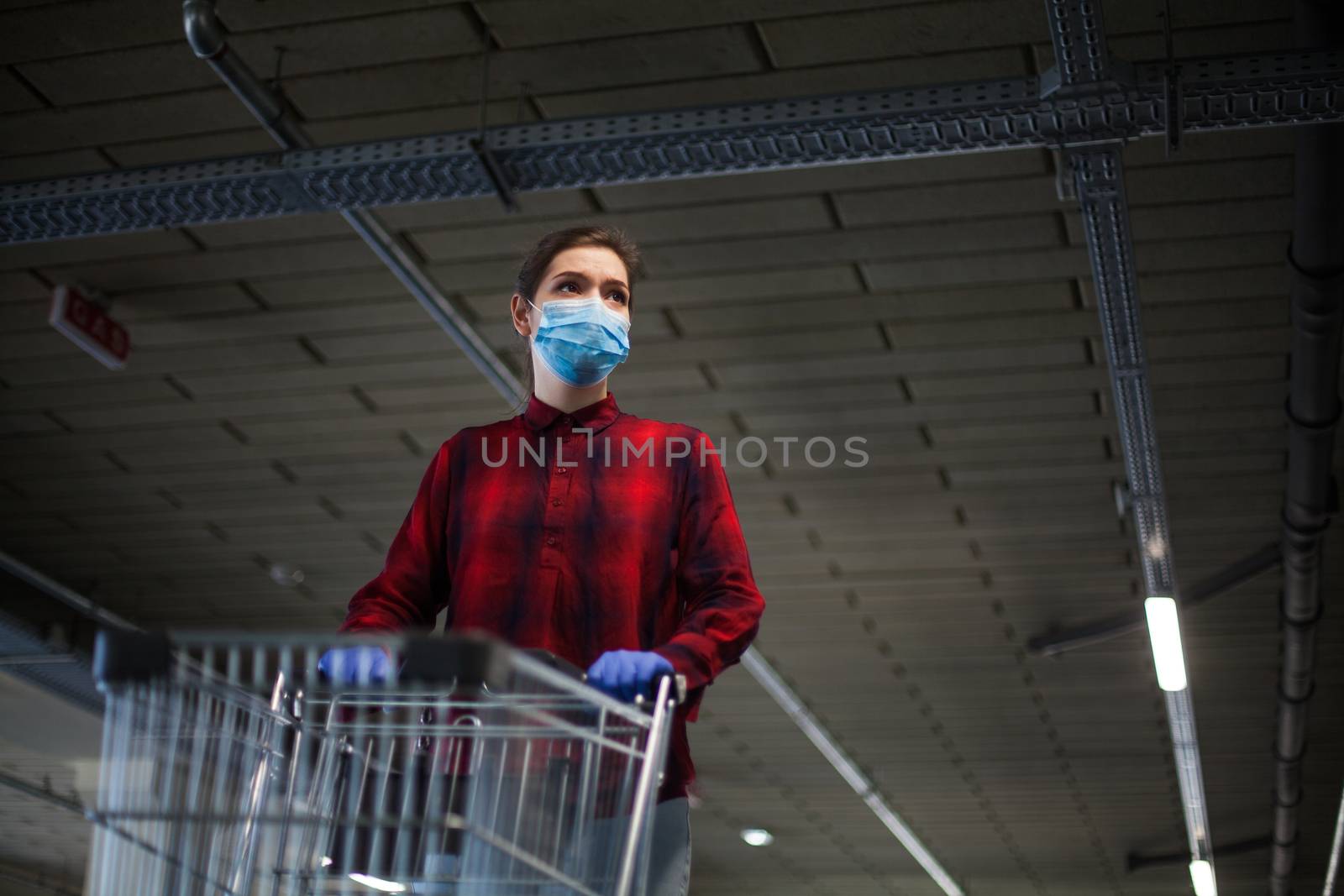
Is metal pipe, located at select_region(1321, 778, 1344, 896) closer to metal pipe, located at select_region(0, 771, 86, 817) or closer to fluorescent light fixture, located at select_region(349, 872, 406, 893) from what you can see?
metal pipe, located at select_region(0, 771, 86, 817)

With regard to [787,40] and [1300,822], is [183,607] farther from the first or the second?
[1300,822]

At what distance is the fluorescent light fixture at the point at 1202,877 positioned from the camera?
12109 millimetres

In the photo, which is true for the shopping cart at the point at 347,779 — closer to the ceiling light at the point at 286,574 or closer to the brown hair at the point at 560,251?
the brown hair at the point at 560,251

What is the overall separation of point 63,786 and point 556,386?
10571mm

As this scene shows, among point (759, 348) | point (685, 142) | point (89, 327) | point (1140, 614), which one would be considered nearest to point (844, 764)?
point (1140, 614)

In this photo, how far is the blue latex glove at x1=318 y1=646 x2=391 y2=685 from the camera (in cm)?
134

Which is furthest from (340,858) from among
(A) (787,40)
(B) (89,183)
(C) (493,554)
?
(B) (89,183)

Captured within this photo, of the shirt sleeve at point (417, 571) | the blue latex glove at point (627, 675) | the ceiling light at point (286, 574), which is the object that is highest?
the ceiling light at point (286, 574)

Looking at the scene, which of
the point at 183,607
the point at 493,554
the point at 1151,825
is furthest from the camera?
the point at 1151,825

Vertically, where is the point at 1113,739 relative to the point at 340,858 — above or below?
above

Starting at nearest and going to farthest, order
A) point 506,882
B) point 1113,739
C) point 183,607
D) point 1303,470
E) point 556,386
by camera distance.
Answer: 1. point 506,882
2. point 556,386
3. point 1303,470
4. point 183,607
5. point 1113,739

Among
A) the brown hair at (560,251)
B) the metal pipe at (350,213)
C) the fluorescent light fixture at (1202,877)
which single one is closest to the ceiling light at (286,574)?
the metal pipe at (350,213)

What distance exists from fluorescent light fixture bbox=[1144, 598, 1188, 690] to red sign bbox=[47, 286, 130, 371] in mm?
4644

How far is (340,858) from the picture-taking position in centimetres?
140
